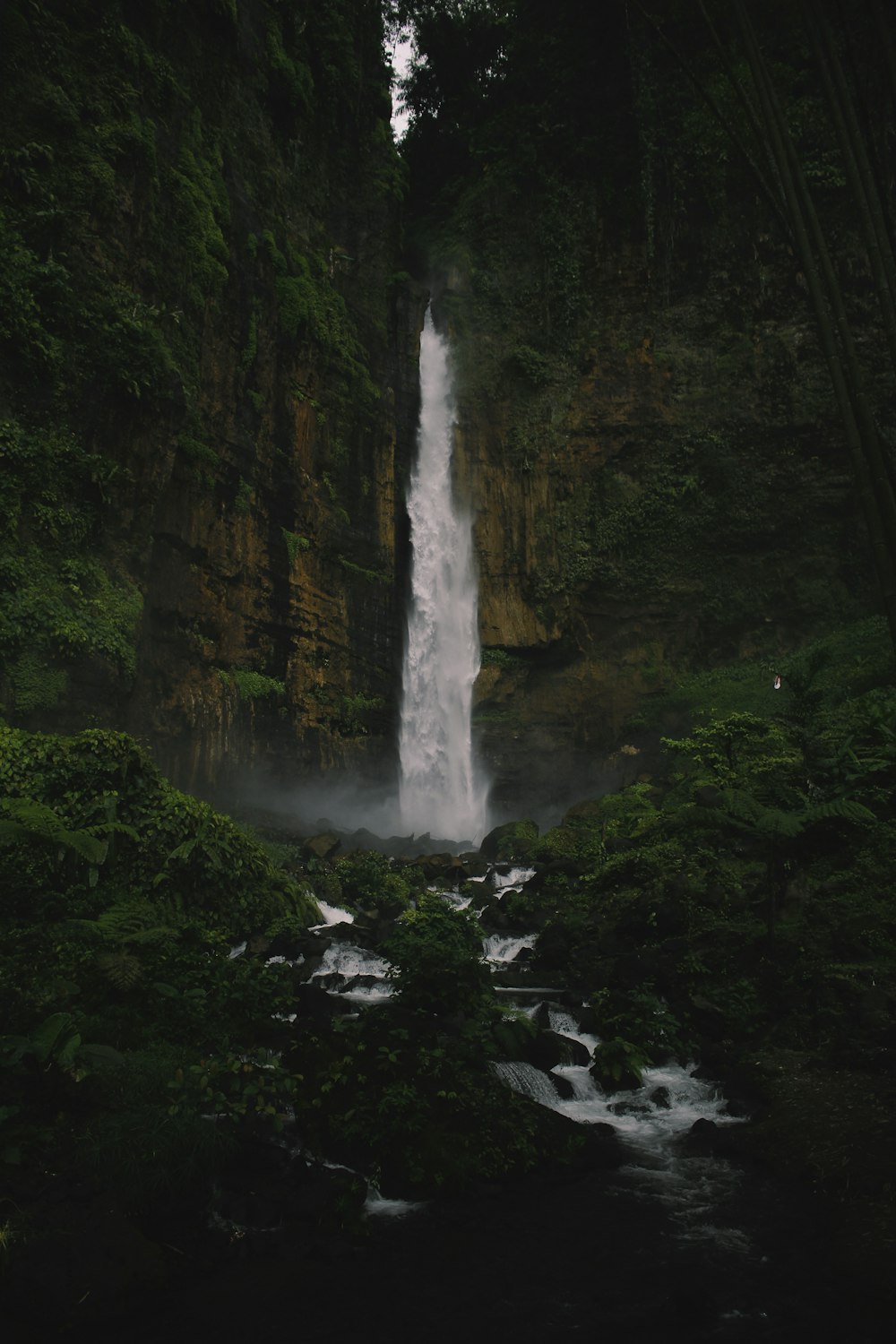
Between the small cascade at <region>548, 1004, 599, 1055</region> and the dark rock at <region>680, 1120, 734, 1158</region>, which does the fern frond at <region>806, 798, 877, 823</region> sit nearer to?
the small cascade at <region>548, 1004, 599, 1055</region>

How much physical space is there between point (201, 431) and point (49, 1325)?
1614cm

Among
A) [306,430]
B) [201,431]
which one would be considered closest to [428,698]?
[306,430]

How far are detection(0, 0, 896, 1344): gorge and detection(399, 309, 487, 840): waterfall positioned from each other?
13cm

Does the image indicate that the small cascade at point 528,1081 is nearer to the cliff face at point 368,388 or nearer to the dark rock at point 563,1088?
the dark rock at point 563,1088

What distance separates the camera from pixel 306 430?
20.3 m

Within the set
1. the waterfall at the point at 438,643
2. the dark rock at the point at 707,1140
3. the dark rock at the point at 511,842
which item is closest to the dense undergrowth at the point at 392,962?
the dark rock at the point at 707,1140

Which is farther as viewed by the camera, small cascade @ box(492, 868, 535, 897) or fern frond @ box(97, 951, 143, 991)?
small cascade @ box(492, 868, 535, 897)

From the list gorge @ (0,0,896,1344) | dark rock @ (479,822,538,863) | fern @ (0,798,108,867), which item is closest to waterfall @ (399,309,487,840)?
gorge @ (0,0,896,1344)

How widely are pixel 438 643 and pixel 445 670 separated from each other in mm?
801

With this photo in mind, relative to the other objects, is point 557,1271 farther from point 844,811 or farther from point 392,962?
point 844,811

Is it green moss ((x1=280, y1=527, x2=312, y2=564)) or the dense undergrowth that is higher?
green moss ((x1=280, y1=527, x2=312, y2=564))

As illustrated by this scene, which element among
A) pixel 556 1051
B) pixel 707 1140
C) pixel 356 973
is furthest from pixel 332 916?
pixel 707 1140

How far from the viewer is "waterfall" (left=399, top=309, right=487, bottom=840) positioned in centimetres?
2178

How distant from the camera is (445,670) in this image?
22.8 meters
